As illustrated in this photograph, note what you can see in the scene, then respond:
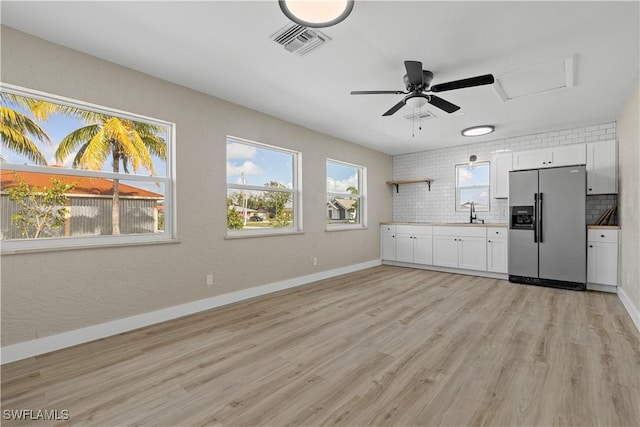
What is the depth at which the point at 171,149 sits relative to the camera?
11.0 feet

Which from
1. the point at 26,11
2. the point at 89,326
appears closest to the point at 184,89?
the point at 26,11

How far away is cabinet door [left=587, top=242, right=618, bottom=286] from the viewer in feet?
13.8

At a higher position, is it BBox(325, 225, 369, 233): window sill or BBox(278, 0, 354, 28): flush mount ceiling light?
BBox(278, 0, 354, 28): flush mount ceiling light

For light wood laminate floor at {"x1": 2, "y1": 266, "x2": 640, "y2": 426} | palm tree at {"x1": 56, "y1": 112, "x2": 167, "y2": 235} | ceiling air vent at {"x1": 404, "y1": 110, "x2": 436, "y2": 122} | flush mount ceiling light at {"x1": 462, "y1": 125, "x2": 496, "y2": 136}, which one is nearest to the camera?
light wood laminate floor at {"x1": 2, "y1": 266, "x2": 640, "y2": 426}

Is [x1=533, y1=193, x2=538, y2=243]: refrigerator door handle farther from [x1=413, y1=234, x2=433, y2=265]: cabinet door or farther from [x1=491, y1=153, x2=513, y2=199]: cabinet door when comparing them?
[x1=413, y1=234, x2=433, y2=265]: cabinet door

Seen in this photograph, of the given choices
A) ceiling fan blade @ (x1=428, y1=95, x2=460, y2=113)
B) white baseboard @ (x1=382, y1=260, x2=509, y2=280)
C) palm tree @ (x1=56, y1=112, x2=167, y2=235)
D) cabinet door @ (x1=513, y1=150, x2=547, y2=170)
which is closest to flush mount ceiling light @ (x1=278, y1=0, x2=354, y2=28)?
ceiling fan blade @ (x1=428, y1=95, x2=460, y2=113)

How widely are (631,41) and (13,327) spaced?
5388mm

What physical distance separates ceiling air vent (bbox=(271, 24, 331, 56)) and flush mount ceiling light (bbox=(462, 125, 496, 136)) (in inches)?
133

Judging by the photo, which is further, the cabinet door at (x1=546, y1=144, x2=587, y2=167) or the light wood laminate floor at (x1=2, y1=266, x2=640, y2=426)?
the cabinet door at (x1=546, y1=144, x2=587, y2=167)

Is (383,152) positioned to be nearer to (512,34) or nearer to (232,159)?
(232,159)

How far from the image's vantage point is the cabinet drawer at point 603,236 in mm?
4215

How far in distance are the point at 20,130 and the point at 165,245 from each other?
58.6 inches

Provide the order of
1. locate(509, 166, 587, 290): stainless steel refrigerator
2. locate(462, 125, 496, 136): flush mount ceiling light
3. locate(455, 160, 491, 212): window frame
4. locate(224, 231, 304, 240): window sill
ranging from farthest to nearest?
1. locate(455, 160, 491, 212): window frame
2. locate(462, 125, 496, 136): flush mount ceiling light
3. locate(509, 166, 587, 290): stainless steel refrigerator
4. locate(224, 231, 304, 240): window sill

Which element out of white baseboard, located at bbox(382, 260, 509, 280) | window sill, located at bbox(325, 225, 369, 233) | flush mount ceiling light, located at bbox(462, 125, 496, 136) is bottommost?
white baseboard, located at bbox(382, 260, 509, 280)
